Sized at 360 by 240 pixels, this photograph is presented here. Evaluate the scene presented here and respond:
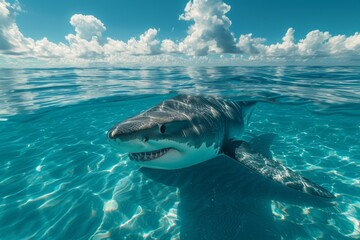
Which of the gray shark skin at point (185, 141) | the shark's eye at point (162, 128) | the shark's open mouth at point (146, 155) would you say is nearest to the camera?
the gray shark skin at point (185, 141)

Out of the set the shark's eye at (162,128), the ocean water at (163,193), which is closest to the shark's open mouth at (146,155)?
the shark's eye at (162,128)

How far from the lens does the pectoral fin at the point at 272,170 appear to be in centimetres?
423

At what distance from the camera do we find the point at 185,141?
158 inches

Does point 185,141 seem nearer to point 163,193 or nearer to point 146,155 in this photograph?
point 146,155

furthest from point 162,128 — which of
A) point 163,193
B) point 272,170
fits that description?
point 272,170

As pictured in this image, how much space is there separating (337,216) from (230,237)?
99.0 inches

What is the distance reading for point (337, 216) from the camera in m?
4.41

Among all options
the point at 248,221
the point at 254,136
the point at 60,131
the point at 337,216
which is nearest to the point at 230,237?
the point at 248,221

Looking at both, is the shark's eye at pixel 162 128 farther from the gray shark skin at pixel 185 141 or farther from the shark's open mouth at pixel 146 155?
the shark's open mouth at pixel 146 155

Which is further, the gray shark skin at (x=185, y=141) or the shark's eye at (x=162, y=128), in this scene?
the shark's eye at (x=162, y=128)

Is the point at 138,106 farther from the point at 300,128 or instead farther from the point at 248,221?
the point at 248,221

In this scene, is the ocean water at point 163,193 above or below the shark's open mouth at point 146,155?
below

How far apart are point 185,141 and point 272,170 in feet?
7.42

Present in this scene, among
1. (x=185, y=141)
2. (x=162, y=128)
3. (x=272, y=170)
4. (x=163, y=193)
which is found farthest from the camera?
(x=163, y=193)
